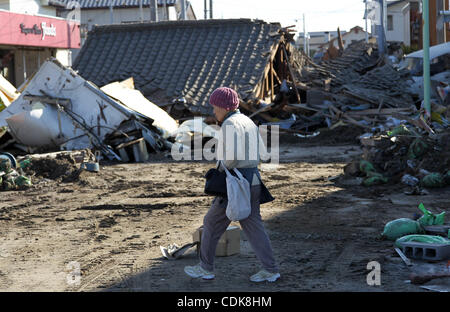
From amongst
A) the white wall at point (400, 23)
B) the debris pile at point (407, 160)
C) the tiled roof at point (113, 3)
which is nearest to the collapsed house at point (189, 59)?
the debris pile at point (407, 160)

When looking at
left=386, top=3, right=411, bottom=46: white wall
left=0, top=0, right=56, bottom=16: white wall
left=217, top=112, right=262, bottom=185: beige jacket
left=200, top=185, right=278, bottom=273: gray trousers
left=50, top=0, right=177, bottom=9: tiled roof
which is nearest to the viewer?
left=217, top=112, right=262, bottom=185: beige jacket

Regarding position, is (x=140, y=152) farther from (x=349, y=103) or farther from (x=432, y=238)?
(x=432, y=238)

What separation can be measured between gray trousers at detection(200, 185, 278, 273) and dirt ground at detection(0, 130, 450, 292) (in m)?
0.25

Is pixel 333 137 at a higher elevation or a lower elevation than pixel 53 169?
higher

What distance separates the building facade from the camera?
106 feet

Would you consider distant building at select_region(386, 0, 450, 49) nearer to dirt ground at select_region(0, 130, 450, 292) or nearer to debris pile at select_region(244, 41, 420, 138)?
debris pile at select_region(244, 41, 420, 138)

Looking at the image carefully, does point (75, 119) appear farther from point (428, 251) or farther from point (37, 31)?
point (37, 31)

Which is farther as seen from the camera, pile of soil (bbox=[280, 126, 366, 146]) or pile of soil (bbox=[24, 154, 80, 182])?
pile of soil (bbox=[280, 126, 366, 146])

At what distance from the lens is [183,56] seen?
22531mm

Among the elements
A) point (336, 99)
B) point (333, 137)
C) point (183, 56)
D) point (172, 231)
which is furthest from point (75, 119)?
point (336, 99)

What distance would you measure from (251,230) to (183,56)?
1766 cm

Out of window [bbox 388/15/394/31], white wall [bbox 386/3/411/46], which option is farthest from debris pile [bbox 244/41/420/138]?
window [bbox 388/15/394/31]

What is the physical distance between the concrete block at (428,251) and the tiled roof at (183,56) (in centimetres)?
1417
